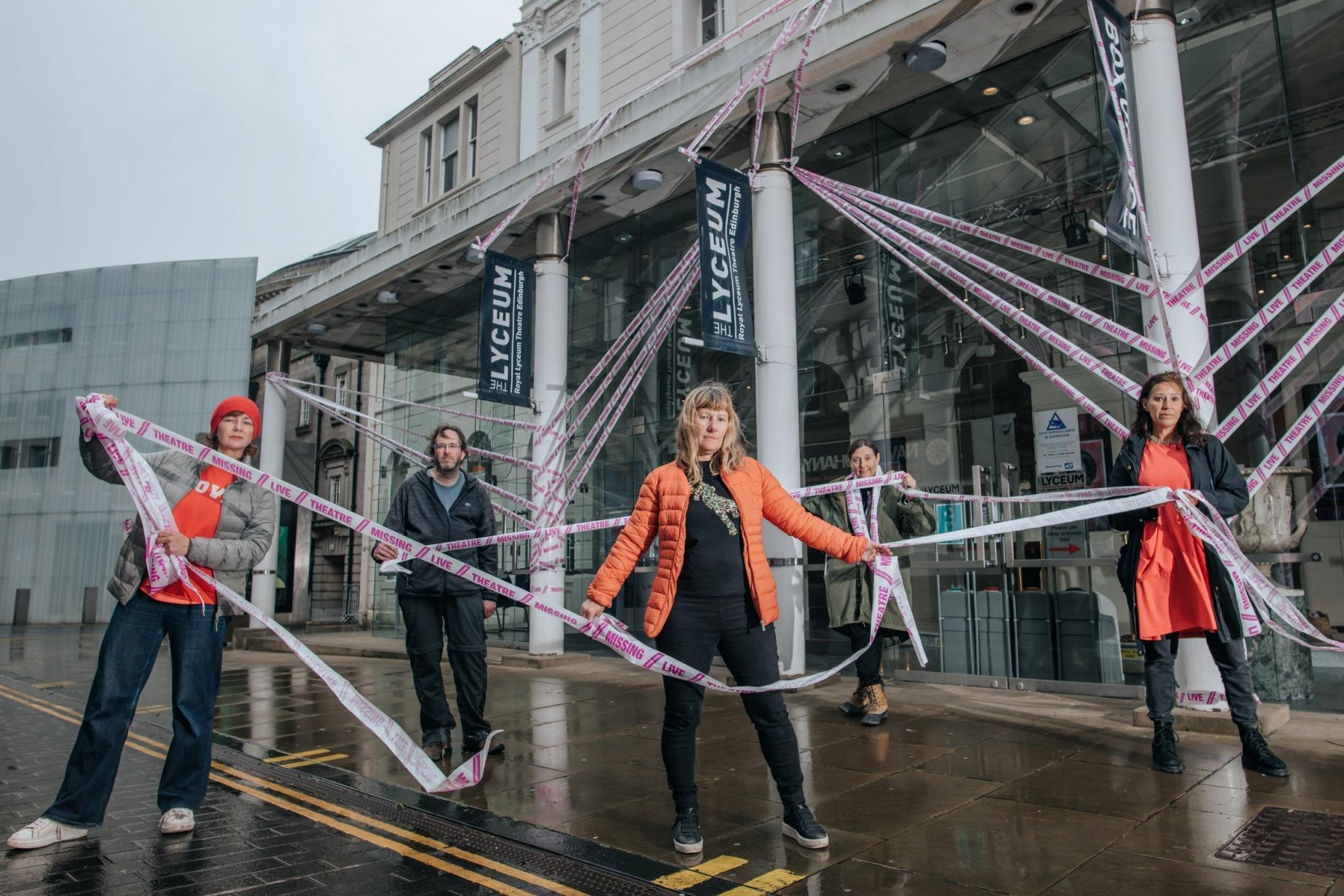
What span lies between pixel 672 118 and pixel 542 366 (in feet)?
12.1

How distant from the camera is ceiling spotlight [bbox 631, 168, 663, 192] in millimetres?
11188

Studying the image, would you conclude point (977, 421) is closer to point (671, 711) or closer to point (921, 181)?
point (921, 181)

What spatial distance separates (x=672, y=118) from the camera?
411 inches

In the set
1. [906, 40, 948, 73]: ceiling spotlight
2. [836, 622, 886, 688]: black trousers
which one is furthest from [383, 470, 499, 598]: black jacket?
[906, 40, 948, 73]: ceiling spotlight

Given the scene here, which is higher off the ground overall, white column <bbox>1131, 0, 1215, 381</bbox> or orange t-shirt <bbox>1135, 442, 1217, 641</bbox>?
white column <bbox>1131, 0, 1215, 381</bbox>

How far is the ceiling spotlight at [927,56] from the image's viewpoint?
8.73 m

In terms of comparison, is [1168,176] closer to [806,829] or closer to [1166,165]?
[1166,165]

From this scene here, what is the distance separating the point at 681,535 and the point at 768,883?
4.60 feet

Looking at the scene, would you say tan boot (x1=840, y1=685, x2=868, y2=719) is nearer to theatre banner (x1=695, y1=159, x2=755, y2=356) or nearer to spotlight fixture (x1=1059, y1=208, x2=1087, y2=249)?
theatre banner (x1=695, y1=159, x2=755, y2=356)

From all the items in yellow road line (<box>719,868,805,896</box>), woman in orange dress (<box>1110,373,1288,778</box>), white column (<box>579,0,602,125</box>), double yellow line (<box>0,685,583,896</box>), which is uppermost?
white column (<box>579,0,602,125</box>)

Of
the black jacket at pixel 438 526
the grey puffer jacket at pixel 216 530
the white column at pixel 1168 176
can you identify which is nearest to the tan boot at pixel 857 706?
the white column at pixel 1168 176

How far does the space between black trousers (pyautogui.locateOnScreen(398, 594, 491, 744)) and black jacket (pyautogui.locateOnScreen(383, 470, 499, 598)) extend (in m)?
0.09

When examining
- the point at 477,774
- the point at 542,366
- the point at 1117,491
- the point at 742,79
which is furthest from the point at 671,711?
the point at 542,366

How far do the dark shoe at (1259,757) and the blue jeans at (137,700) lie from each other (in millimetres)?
5291
